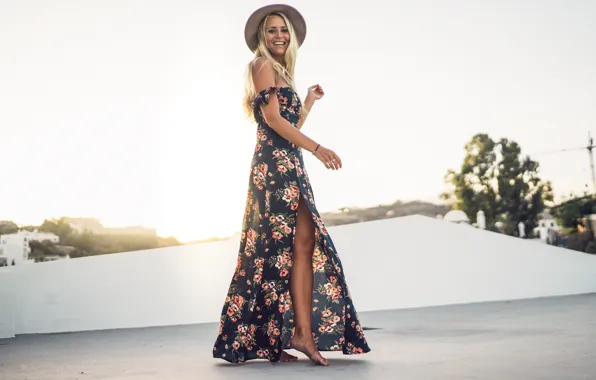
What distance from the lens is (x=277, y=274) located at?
2398mm

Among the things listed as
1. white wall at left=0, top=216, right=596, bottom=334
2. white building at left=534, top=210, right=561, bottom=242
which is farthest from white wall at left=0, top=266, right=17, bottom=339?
white building at left=534, top=210, right=561, bottom=242

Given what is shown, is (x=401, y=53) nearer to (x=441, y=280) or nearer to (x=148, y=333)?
(x=441, y=280)

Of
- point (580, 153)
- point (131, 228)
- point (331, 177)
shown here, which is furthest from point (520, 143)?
point (131, 228)

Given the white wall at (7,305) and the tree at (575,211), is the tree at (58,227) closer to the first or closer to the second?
the white wall at (7,305)

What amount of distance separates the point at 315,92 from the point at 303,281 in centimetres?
76

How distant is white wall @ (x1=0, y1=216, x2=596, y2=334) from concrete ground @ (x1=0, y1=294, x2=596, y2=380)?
457 millimetres

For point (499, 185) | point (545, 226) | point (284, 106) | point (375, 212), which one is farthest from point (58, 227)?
point (499, 185)

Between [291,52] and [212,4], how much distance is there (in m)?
5.20

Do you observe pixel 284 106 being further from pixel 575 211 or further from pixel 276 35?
pixel 575 211

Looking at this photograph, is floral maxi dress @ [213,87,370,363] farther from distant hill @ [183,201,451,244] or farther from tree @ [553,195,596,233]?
tree @ [553,195,596,233]

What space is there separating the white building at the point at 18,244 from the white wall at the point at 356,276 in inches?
14.9

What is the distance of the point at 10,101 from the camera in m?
6.09

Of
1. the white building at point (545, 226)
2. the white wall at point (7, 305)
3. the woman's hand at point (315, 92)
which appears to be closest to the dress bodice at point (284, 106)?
the woman's hand at point (315, 92)

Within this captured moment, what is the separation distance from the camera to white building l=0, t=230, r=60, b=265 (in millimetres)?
4965
